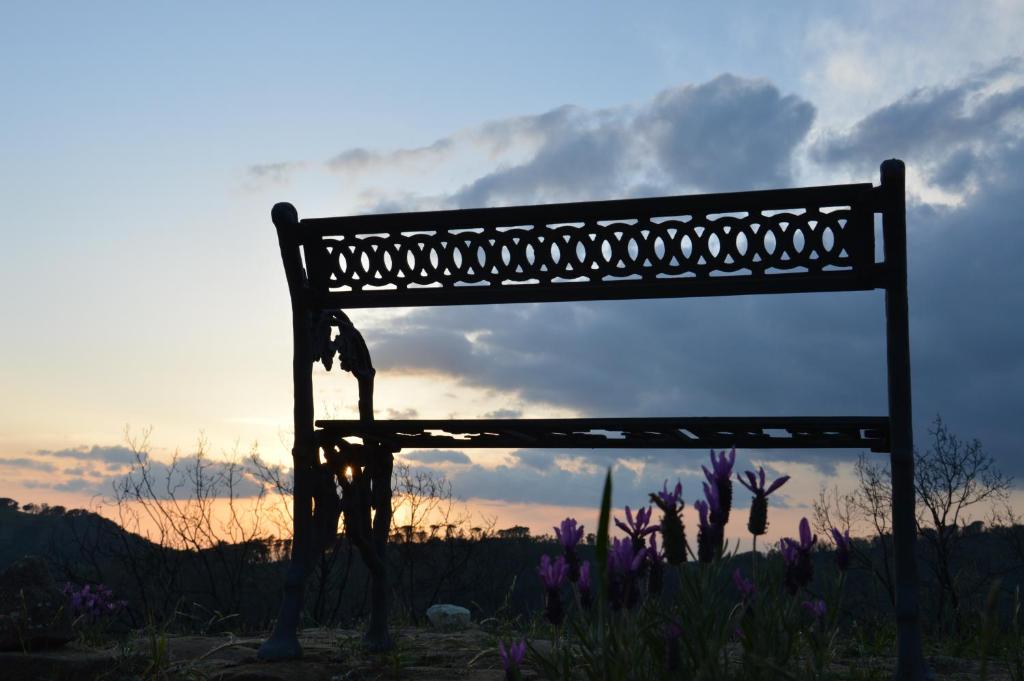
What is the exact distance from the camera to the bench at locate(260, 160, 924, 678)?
4676mm

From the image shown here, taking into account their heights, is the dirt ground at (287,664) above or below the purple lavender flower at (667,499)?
below

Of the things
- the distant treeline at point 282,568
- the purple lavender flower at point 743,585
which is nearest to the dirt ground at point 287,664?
the purple lavender flower at point 743,585

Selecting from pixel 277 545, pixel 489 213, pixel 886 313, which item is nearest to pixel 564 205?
pixel 489 213

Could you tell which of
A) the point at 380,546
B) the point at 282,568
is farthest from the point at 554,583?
the point at 282,568

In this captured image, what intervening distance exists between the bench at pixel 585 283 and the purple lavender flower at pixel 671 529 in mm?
2097

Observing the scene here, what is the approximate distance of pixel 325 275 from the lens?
17.8 feet

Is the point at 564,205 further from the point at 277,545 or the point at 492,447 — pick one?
the point at 277,545

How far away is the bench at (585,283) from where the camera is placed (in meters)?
4.68

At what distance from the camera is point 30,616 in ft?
19.4

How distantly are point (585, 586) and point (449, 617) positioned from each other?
5.76 m

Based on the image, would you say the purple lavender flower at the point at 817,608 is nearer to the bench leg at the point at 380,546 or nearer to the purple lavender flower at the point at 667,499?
the purple lavender flower at the point at 667,499

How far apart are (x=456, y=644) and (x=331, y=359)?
1.88 m

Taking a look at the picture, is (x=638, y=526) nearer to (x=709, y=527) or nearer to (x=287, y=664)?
(x=709, y=527)

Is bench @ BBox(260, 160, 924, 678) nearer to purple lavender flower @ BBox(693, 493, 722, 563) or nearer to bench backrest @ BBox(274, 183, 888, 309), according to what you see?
bench backrest @ BBox(274, 183, 888, 309)
